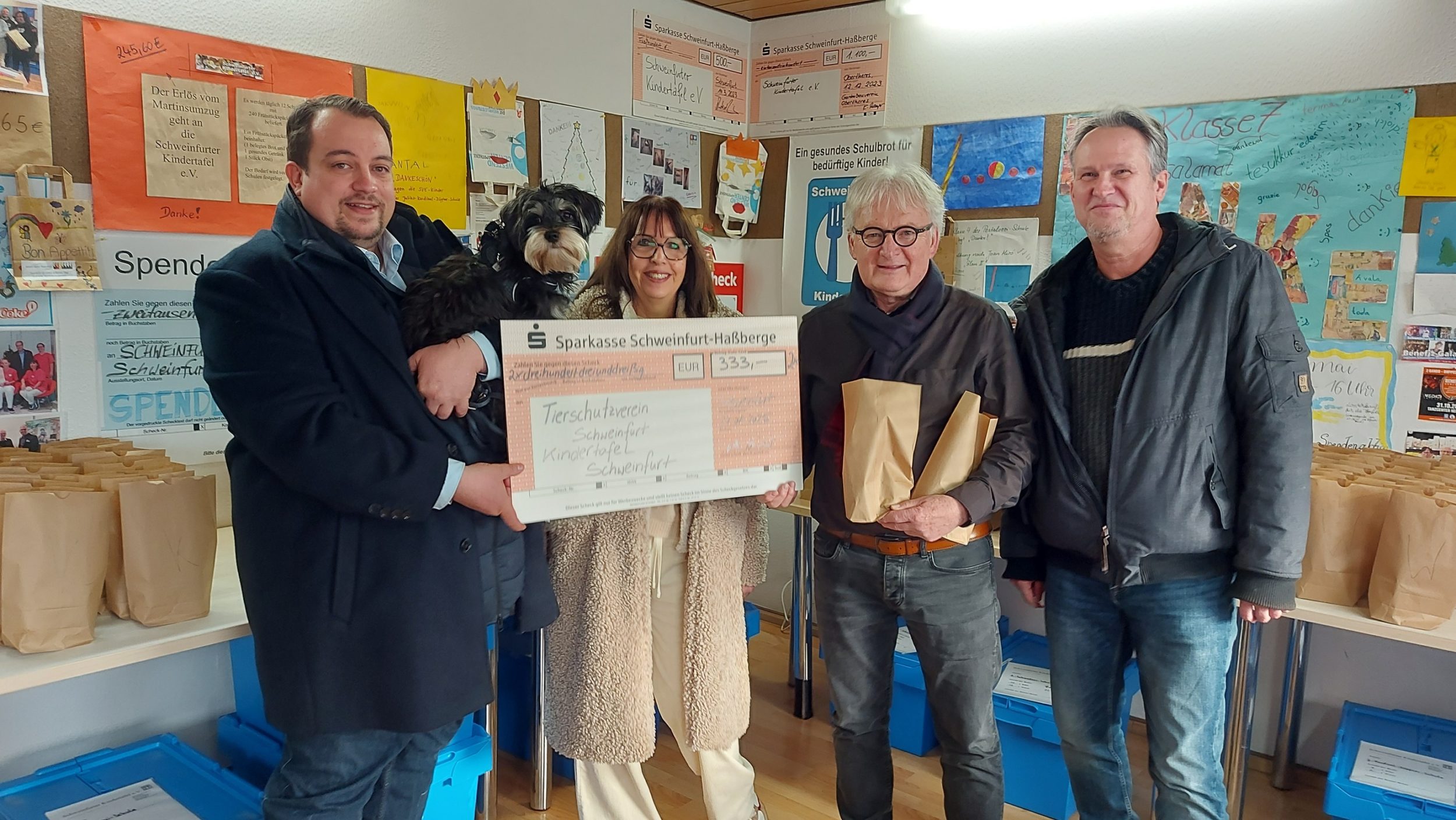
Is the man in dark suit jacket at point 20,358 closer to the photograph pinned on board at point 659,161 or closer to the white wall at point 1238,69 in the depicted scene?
the photograph pinned on board at point 659,161

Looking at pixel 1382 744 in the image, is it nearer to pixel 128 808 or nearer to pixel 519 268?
pixel 519 268

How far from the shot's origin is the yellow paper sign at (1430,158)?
2.38 metres

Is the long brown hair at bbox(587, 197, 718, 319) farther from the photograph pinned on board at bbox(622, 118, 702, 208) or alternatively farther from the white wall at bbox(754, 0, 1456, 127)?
the white wall at bbox(754, 0, 1456, 127)

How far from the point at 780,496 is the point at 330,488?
88cm

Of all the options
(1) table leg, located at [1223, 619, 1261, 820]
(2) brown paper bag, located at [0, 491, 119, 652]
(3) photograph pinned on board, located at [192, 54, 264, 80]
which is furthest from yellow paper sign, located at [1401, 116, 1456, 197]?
(2) brown paper bag, located at [0, 491, 119, 652]

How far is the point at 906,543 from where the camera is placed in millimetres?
1812

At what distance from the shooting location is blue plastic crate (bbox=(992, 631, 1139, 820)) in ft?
8.17

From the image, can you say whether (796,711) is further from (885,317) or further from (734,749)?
(885,317)

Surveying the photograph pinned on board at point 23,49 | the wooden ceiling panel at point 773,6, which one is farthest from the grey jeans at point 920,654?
the wooden ceiling panel at point 773,6

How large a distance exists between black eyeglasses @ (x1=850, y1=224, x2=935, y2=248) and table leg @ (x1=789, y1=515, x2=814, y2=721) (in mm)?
1339

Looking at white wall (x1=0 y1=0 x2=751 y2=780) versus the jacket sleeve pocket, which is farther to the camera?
white wall (x1=0 y1=0 x2=751 y2=780)

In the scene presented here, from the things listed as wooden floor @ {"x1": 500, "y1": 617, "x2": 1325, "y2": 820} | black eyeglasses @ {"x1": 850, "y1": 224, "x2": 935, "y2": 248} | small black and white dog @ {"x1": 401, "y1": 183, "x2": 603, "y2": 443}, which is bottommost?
wooden floor @ {"x1": 500, "y1": 617, "x2": 1325, "y2": 820}

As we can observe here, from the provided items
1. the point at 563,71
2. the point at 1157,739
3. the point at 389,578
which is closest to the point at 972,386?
the point at 1157,739

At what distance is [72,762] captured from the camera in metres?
1.99
